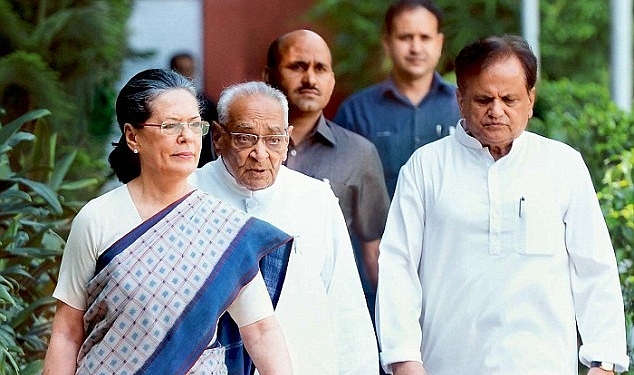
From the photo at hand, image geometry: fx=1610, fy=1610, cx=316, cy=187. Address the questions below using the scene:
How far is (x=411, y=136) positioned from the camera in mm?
6773

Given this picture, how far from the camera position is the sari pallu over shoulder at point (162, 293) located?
13.6 feet

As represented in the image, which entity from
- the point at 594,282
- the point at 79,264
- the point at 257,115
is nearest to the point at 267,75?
the point at 257,115

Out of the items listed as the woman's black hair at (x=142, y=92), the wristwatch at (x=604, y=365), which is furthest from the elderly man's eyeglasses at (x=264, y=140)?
the wristwatch at (x=604, y=365)

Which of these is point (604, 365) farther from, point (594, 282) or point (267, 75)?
point (267, 75)

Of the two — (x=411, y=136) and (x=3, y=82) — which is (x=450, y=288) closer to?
(x=411, y=136)

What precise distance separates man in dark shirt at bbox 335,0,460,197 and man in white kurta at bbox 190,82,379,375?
5.65ft

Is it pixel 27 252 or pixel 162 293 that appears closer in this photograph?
pixel 162 293

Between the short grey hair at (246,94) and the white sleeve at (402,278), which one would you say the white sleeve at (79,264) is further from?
the white sleeve at (402,278)

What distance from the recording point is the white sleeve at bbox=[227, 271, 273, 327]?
170 inches

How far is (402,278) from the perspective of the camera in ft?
16.7

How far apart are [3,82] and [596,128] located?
10.8ft

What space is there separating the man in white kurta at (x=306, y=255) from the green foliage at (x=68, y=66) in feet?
14.2

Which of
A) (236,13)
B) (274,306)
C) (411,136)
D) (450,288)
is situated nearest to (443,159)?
(450,288)

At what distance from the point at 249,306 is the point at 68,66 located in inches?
238
